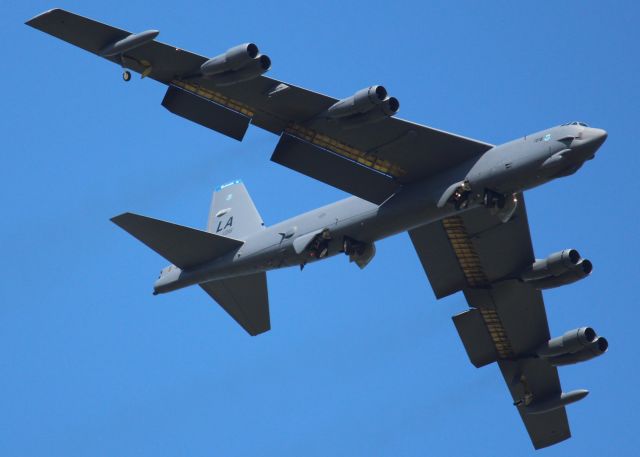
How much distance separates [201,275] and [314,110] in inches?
351

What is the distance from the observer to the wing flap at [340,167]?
151 ft

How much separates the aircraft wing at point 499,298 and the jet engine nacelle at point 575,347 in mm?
988

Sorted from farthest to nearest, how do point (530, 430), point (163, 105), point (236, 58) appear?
point (530, 430) → point (163, 105) → point (236, 58)

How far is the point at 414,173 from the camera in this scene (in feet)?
150

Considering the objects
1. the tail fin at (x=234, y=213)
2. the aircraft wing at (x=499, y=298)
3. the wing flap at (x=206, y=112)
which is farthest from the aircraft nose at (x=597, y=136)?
the tail fin at (x=234, y=213)

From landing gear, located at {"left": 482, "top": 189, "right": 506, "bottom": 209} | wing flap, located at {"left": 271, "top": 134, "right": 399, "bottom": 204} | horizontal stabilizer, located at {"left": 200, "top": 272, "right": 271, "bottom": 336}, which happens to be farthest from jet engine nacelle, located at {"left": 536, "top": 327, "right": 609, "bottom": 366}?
horizontal stabilizer, located at {"left": 200, "top": 272, "right": 271, "bottom": 336}

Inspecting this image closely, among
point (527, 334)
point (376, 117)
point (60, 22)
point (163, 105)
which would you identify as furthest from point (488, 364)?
point (60, 22)

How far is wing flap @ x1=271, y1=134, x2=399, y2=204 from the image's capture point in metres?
46.0

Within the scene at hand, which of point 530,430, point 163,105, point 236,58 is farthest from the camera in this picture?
point 530,430

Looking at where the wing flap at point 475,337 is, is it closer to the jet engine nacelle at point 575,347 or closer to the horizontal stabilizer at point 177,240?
the jet engine nacelle at point 575,347

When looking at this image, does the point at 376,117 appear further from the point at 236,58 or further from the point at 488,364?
the point at 488,364

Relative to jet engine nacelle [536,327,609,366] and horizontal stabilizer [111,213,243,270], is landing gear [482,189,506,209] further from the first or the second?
horizontal stabilizer [111,213,243,270]

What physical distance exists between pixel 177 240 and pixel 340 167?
23.3 feet

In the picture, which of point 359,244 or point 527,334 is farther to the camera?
point 527,334
